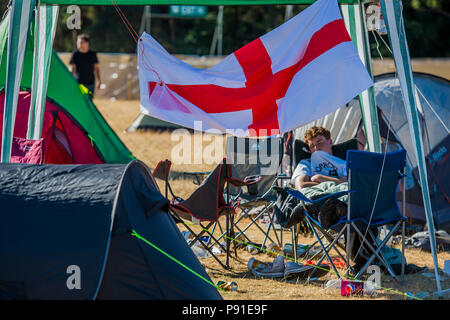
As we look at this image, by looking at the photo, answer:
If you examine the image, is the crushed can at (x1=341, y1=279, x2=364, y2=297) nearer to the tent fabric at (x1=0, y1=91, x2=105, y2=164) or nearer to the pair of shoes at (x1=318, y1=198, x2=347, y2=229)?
the pair of shoes at (x1=318, y1=198, x2=347, y2=229)

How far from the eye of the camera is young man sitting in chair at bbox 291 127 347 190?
4613 mm

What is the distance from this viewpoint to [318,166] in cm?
475

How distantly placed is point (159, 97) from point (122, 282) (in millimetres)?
1832

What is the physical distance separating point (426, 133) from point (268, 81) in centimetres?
181

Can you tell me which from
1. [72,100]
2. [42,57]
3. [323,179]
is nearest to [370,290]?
[323,179]


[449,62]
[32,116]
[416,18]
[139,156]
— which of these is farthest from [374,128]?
[416,18]

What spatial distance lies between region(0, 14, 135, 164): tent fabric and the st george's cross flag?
197 cm

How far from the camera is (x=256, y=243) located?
16.5ft

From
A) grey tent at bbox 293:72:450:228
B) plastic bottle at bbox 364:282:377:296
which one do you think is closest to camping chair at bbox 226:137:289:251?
grey tent at bbox 293:72:450:228

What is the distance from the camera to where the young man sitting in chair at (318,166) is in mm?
4613

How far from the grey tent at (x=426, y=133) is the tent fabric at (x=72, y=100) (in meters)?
2.54

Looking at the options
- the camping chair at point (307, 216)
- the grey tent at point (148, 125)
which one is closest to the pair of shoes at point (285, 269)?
the camping chair at point (307, 216)

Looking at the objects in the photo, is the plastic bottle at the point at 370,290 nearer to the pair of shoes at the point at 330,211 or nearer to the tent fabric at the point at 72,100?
the pair of shoes at the point at 330,211

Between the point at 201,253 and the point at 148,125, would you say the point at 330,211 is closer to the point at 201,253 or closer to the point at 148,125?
the point at 201,253
